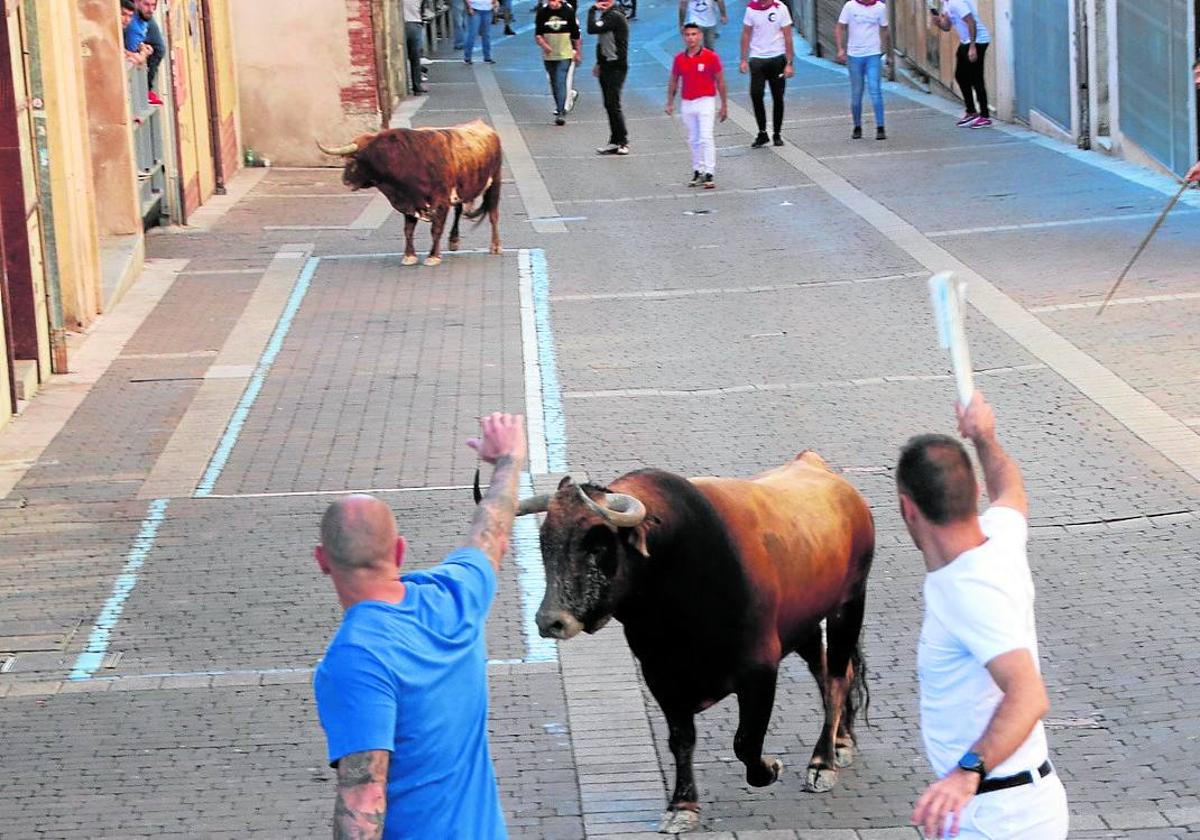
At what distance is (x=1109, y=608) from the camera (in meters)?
8.95

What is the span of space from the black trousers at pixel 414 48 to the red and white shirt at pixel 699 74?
12858 millimetres

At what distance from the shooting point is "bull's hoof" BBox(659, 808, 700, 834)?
6867 millimetres

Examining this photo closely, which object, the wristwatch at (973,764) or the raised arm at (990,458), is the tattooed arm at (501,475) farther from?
the wristwatch at (973,764)

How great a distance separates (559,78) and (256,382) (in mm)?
16810

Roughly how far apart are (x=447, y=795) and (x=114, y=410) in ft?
31.5

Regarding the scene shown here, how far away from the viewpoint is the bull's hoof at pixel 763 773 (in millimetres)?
6887

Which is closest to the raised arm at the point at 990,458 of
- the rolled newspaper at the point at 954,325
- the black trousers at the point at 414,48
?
the rolled newspaper at the point at 954,325

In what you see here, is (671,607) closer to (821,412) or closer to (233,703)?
(233,703)

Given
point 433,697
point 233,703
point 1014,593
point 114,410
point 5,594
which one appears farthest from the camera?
point 114,410

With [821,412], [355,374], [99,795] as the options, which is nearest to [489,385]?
[355,374]

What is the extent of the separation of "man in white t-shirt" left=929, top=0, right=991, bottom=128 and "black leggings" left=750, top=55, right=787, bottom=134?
304 cm

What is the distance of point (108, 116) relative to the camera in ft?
60.9

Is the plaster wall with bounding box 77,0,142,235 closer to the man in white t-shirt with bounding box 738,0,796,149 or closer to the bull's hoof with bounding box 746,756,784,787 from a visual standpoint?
the man in white t-shirt with bounding box 738,0,796,149

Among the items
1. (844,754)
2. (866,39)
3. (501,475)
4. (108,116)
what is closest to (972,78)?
(866,39)
